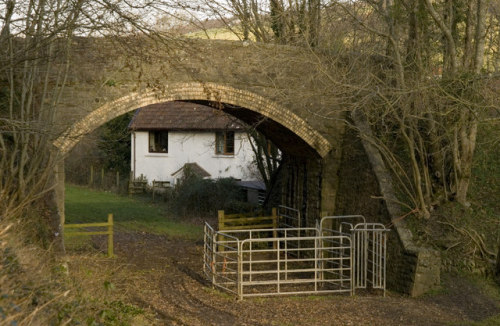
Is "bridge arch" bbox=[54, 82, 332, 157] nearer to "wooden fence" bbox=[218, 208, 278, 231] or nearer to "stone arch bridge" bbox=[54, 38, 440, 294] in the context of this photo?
"stone arch bridge" bbox=[54, 38, 440, 294]

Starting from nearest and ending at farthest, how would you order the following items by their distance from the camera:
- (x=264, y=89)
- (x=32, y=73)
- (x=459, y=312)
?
(x=459, y=312) < (x=32, y=73) < (x=264, y=89)

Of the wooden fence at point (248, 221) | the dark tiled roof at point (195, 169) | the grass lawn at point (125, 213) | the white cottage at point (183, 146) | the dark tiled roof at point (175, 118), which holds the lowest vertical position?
the grass lawn at point (125, 213)

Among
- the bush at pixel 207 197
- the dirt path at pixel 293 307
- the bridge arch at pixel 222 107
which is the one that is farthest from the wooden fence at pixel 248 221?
the bush at pixel 207 197

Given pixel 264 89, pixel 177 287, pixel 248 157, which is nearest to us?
pixel 177 287

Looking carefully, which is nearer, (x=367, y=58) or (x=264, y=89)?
(x=367, y=58)

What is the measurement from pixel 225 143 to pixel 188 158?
6.41 ft

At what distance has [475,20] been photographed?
13336mm

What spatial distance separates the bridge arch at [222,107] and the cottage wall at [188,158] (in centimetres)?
1222

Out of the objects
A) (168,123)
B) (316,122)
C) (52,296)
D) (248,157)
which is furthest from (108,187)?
(52,296)

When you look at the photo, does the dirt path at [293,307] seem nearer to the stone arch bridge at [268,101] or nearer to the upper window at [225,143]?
the stone arch bridge at [268,101]

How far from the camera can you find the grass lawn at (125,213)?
21.7 metres

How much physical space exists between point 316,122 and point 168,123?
15444 mm

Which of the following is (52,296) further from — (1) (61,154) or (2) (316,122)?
(2) (316,122)

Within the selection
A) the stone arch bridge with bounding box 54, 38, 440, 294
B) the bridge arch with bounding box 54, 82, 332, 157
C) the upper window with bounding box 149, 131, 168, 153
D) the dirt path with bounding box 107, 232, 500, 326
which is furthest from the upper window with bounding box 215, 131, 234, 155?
the dirt path with bounding box 107, 232, 500, 326
